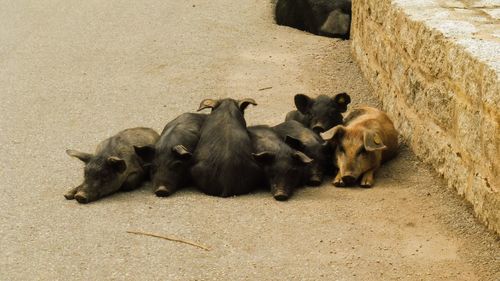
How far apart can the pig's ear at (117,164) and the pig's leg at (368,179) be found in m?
1.84

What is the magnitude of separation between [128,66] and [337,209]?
4.75m

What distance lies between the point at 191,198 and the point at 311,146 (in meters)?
1.14

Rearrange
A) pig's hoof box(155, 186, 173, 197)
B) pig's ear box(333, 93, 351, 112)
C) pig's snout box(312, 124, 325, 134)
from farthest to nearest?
1. pig's ear box(333, 93, 351, 112)
2. pig's snout box(312, 124, 325, 134)
3. pig's hoof box(155, 186, 173, 197)

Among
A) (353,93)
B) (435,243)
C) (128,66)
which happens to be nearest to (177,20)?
(128,66)

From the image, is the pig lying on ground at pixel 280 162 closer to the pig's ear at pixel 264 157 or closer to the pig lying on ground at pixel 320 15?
the pig's ear at pixel 264 157

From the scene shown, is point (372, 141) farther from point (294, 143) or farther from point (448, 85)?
point (448, 85)

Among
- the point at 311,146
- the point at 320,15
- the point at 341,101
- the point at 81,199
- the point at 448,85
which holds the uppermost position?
the point at 448,85

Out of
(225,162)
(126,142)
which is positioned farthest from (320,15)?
(225,162)

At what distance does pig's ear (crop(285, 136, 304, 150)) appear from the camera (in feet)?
24.1

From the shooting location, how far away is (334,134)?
7.33 meters

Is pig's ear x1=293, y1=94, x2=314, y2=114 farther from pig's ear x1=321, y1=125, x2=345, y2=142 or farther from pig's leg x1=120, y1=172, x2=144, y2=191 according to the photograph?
pig's leg x1=120, y1=172, x2=144, y2=191

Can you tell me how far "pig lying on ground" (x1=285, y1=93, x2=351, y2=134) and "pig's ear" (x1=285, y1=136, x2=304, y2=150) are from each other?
0.56 m

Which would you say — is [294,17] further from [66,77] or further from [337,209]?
[337,209]

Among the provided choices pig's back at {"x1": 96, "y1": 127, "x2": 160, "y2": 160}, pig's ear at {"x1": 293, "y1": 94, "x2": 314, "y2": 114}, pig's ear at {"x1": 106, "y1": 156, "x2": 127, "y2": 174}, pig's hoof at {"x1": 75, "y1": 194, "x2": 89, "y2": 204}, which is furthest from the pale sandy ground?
pig's ear at {"x1": 293, "y1": 94, "x2": 314, "y2": 114}
